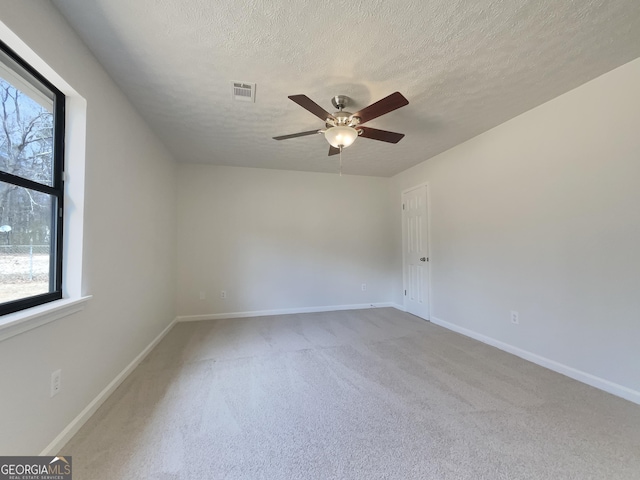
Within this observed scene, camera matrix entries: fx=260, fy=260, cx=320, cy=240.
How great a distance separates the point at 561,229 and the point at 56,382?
12.3 feet

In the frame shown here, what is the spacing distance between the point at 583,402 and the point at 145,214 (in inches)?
158

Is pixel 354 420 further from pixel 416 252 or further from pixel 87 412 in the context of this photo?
pixel 416 252

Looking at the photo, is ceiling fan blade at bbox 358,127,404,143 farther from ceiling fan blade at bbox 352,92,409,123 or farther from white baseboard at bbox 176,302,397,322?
white baseboard at bbox 176,302,397,322

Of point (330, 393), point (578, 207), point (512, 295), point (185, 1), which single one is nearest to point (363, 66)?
point (185, 1)

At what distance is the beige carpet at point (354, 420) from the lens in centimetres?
131

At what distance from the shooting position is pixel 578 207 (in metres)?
2.16

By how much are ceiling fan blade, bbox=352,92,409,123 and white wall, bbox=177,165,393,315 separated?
2.50 m

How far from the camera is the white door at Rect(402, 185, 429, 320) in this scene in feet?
12.9

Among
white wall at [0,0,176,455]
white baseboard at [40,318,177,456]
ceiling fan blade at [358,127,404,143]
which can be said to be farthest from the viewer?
ceiling fan blade at [358,127,404,143]

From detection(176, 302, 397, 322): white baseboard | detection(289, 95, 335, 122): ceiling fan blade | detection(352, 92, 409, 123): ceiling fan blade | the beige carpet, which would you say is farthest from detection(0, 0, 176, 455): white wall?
detection(352, 92, 409, 123): ceiling fan blade

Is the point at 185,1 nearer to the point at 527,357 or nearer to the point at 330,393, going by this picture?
the point at 330,393

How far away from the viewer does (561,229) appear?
228cm

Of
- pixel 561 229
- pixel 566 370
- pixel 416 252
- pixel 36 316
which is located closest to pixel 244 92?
pixel 36 316

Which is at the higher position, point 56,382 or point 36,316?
point 36,316
